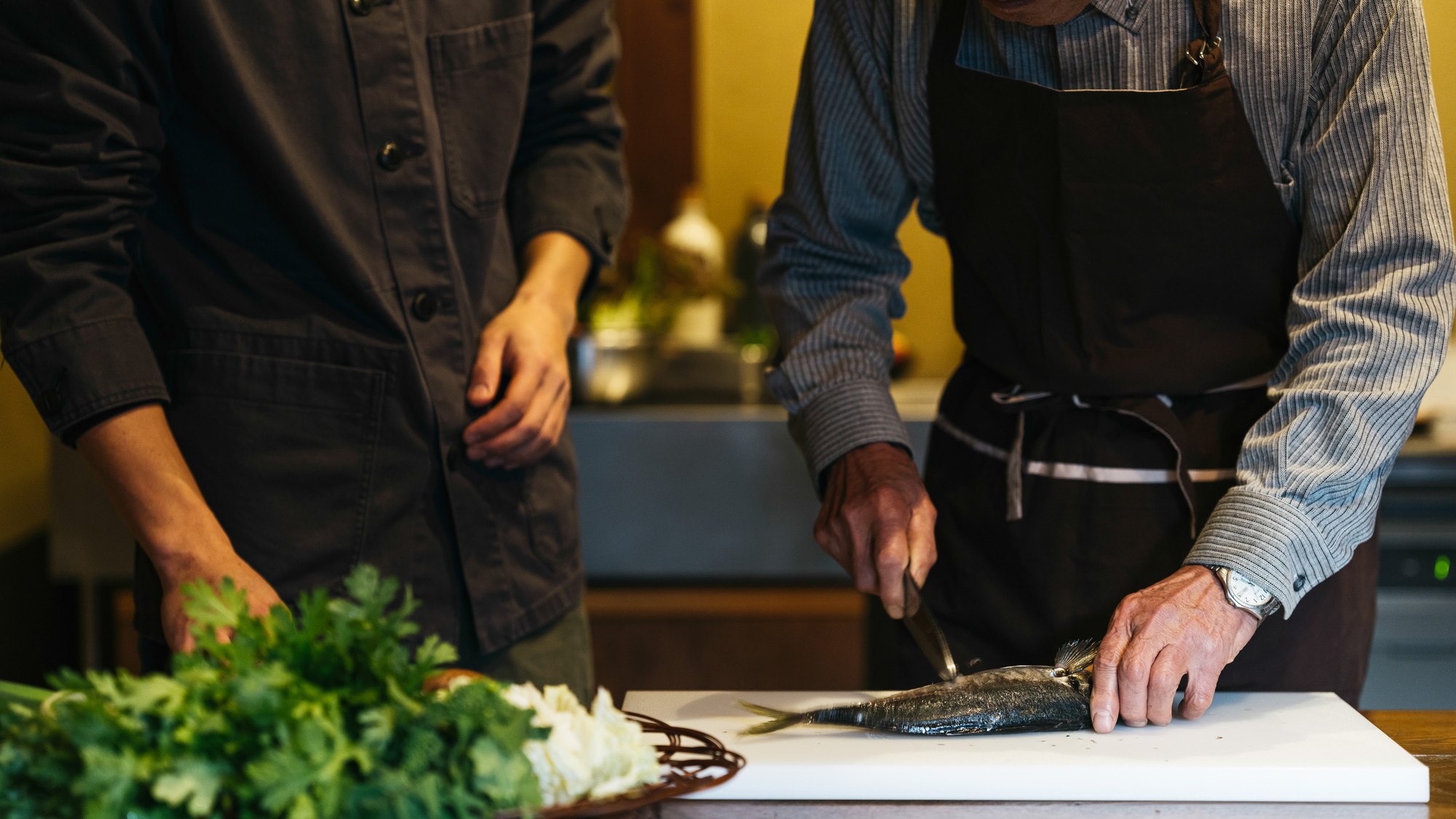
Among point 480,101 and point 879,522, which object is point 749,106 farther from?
point 879,522

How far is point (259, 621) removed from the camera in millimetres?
666

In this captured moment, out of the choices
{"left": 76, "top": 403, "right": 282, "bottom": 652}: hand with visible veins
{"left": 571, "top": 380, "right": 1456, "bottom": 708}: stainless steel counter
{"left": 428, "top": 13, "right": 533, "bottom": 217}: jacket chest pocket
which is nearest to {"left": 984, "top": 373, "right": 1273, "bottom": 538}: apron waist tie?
{"left": 428, "top": 13, "right": 533, "bottom": 217}: jacket chest pocket

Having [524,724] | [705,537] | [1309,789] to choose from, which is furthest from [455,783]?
[705,537]

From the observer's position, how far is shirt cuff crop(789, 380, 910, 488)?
1.27 meters

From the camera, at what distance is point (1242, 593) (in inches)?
39.0

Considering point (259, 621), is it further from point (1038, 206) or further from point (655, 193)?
point (655, 193)

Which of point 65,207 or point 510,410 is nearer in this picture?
point 65,207

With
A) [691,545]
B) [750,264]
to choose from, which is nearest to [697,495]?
[691,545]

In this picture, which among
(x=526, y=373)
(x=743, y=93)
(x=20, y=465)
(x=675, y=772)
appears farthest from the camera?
(x=743, y=93)

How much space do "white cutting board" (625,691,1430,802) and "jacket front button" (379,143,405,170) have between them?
1.99ft

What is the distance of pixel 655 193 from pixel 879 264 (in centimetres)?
213

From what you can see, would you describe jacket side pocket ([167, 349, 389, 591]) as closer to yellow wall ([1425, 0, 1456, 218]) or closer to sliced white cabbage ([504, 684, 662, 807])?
sliced white cabbage ([504, 684, 662, 807])

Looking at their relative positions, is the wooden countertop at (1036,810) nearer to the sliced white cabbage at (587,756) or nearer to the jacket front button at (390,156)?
the sliced white cabbage at (587,756)

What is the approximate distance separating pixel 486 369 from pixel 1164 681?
0.67 meters
